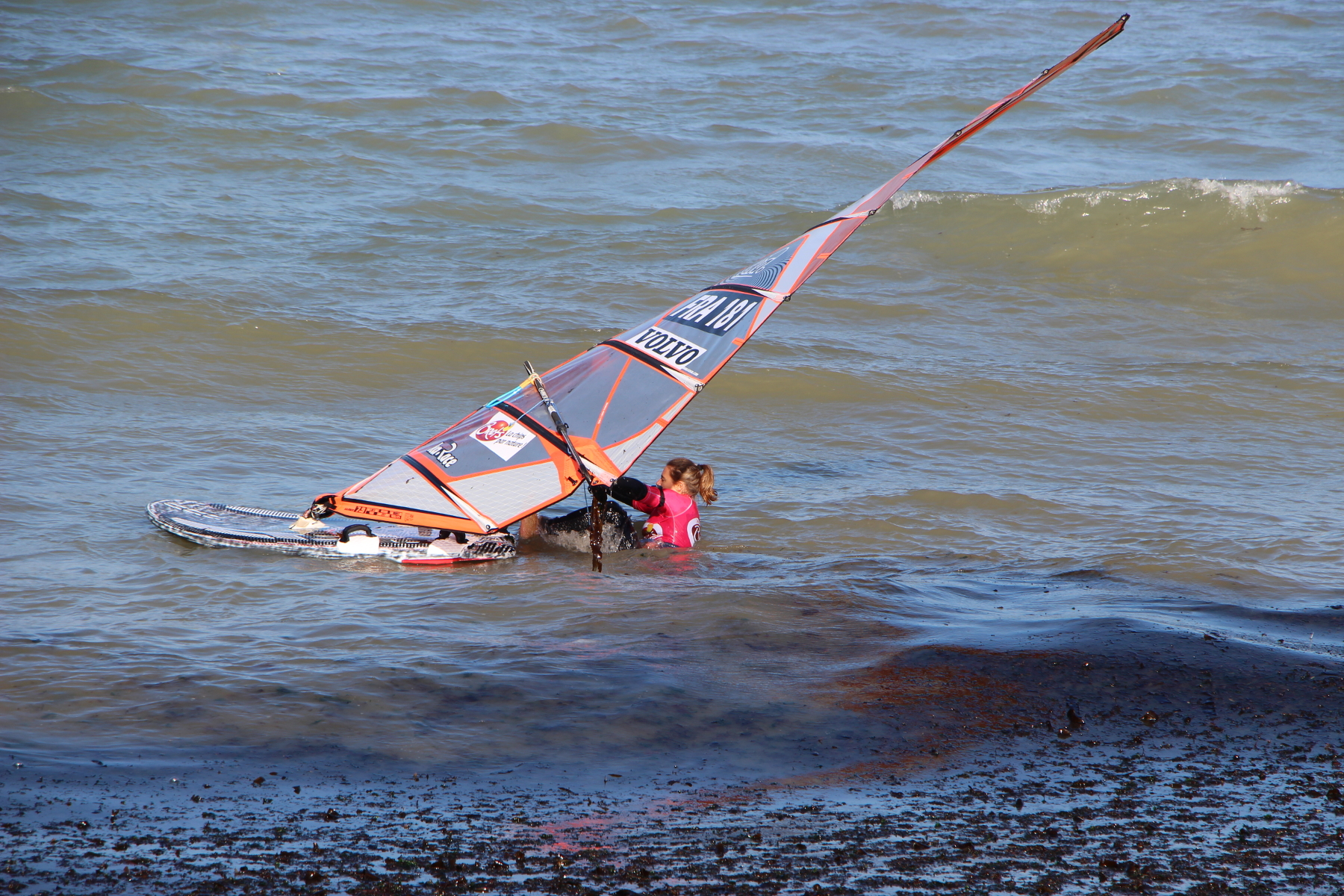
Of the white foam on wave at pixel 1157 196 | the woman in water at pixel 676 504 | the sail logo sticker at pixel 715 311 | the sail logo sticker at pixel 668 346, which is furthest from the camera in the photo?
the white foam on wave at pixel 1157 196

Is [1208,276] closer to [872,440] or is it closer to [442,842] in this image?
[872,440]

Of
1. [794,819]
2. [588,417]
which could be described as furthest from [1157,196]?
[794,819]

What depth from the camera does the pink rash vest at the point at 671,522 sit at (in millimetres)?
6547

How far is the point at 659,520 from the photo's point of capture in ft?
21.6

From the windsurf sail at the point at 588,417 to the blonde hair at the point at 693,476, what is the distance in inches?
14.5

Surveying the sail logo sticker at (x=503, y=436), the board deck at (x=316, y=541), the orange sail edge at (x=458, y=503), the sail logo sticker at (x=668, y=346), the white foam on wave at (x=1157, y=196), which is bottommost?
the board deck at (x=316, y=541)

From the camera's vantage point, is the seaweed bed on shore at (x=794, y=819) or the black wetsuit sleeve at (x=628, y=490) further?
the black wetsuit sleeve at (x=628, y=490)

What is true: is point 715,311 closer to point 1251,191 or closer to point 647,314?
point 647,314

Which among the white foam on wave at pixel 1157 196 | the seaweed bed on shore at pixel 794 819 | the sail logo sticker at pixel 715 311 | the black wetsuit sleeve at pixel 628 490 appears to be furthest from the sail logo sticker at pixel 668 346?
the white foam on wave at pixel 1157 196

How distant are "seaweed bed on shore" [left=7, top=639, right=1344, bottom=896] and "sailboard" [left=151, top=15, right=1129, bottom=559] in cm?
247

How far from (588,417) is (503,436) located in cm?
51

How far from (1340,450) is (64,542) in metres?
8.89

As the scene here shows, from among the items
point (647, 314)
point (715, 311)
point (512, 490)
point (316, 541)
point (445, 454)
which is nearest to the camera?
point (316, 541)

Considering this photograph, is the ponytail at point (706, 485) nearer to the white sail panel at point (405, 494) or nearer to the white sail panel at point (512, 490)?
the white sail panel at point (512, 490)
